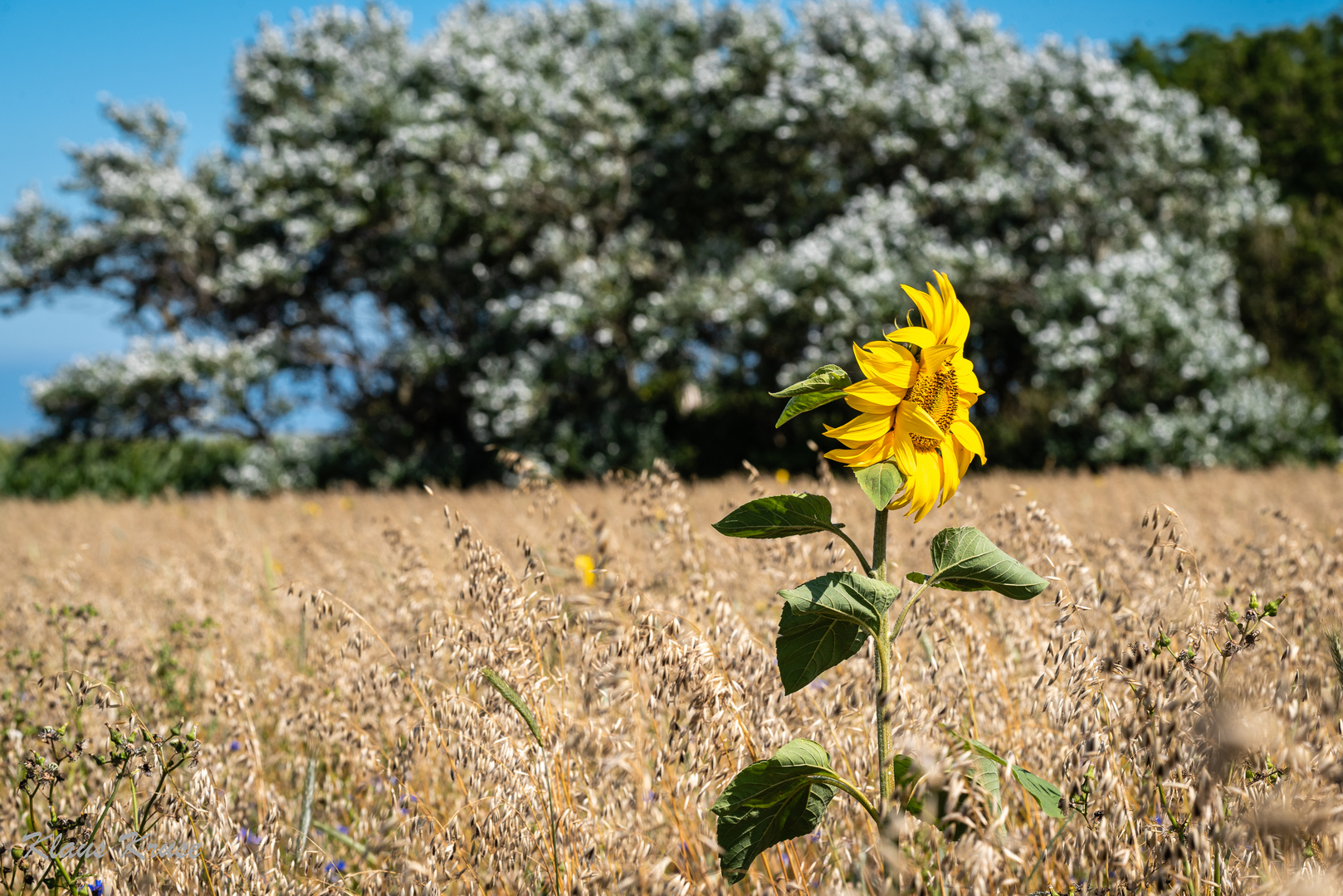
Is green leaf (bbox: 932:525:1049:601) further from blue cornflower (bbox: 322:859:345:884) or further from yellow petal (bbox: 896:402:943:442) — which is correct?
blue cornflower (bbox: 322:859:345:884)

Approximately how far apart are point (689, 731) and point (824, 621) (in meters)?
0.28

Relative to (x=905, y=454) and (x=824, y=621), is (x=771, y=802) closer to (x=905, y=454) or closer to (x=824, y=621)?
(x=824, y=621)

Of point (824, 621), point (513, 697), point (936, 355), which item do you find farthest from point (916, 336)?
point (513, 697)

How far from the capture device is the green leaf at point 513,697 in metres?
1.31

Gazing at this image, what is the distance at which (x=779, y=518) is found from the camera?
1.15m

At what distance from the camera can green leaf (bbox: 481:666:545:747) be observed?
1.31 metres

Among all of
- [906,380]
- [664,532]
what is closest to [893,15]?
[664,532]

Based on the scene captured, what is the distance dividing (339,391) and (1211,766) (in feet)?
43.9

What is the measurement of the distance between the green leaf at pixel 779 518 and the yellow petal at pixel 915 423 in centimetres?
15

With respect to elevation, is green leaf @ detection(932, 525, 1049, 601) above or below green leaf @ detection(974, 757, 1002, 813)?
above

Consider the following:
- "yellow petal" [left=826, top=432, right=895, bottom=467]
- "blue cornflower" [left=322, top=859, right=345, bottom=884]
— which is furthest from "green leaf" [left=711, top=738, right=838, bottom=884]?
"blue cornflower" [left=322, top=859, right=345, bottom=884]

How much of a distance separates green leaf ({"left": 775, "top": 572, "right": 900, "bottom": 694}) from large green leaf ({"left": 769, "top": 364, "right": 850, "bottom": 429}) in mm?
226

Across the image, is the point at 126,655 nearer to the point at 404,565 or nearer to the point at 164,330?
the point at 404,565

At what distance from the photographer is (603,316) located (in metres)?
10.2
